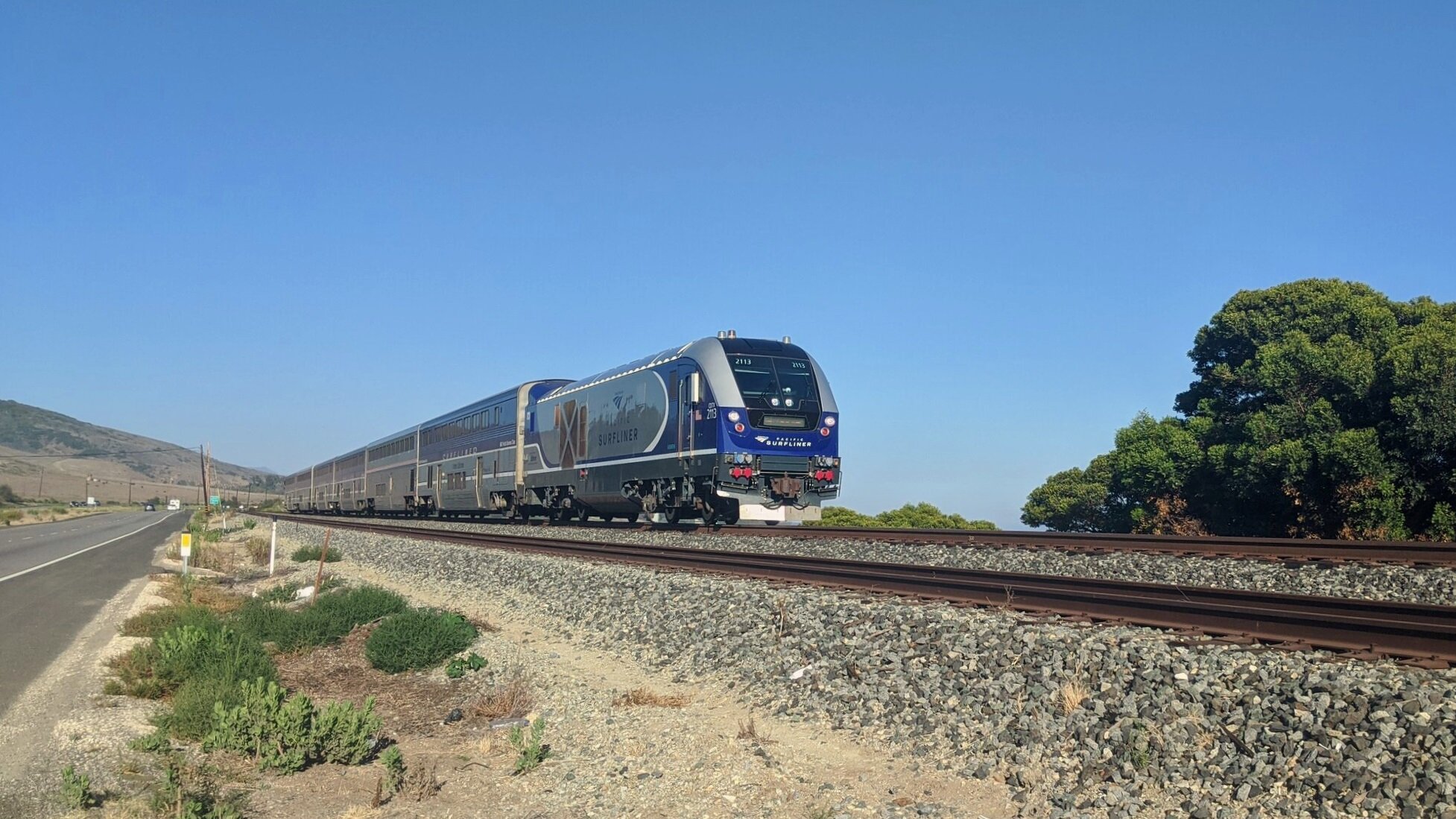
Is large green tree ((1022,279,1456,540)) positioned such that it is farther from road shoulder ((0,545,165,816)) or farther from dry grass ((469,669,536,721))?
road shoulder ((0,545,165,816))

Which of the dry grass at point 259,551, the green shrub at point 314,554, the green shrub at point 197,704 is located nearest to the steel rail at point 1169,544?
the green shrub at point 314,554

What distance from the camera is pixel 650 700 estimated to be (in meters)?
9.20

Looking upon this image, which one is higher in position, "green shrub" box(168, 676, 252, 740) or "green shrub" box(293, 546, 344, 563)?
"green shrub" box(293, 546, 344, 563)

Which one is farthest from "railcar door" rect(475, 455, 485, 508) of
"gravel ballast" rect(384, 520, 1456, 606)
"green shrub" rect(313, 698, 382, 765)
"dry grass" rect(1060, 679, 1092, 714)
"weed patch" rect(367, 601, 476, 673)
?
"dry grass" rect(1060, 679, 1092, 714)

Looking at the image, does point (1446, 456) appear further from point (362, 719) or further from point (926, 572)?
point (362, 719)

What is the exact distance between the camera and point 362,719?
8.43m

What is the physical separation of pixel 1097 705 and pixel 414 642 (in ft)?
26.2

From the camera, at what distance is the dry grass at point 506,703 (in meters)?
9.65

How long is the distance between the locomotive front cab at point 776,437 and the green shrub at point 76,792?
13.8m

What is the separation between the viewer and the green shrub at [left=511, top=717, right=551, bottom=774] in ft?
26.0

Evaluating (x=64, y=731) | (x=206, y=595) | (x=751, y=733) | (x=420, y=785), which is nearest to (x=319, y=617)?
(x=64, y=731)

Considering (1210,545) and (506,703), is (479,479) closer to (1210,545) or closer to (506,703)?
(1210,545)

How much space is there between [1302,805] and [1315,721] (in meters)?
0.63

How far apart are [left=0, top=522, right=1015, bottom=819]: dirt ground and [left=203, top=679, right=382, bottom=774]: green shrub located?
13cm
